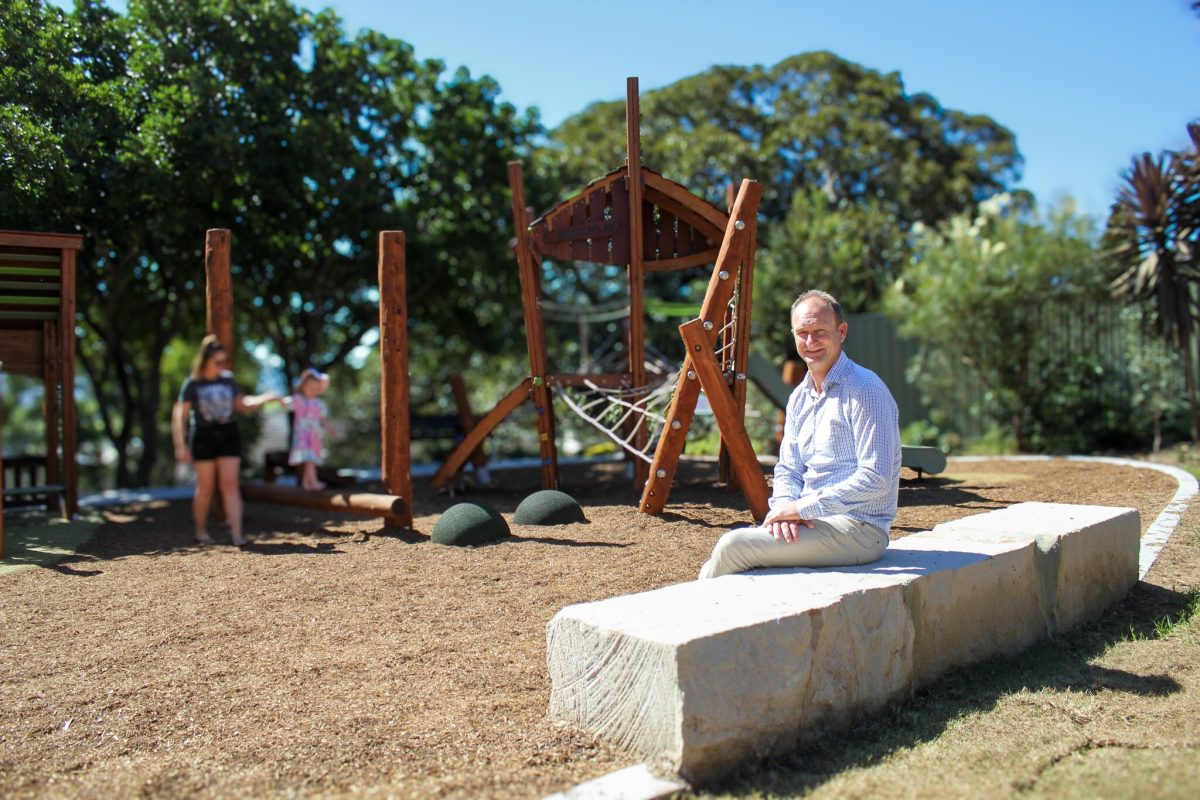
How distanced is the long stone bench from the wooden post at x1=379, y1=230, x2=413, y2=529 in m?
3.70

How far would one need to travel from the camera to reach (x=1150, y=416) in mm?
11297

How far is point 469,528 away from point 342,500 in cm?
165

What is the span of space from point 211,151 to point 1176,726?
10071mm

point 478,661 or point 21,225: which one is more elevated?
point 21,225

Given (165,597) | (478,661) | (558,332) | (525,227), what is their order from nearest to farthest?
(478,661), (165,597), (525,227), (558,332)

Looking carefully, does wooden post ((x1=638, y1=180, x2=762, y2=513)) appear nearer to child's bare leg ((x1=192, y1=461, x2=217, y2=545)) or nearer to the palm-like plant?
child's bare leg ((x1=192, y1=461, x2=217, y2=545))

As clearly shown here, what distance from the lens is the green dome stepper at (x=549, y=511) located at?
6.44 meters

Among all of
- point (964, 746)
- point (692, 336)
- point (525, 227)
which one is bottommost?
point (964, 746)

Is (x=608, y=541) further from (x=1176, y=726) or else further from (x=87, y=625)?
(x=1176, y=726)

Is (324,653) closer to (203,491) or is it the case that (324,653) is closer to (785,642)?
(785,642)

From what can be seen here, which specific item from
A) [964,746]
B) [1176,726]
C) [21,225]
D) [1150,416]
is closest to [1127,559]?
[1176,726]

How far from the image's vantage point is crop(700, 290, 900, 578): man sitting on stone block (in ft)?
11.8

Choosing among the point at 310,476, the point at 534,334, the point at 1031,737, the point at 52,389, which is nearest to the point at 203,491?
the point at 310,476

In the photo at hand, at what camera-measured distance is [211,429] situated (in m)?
6.75
